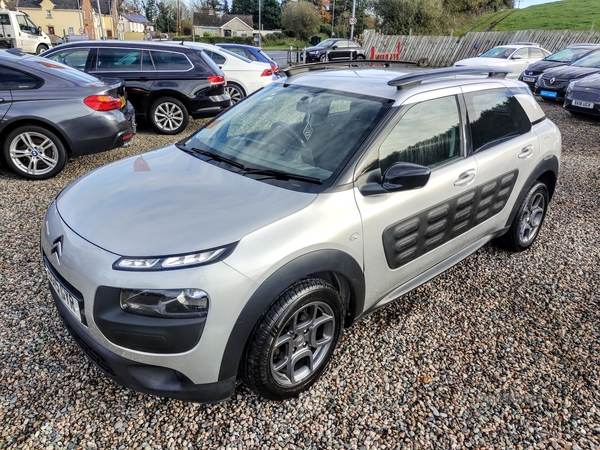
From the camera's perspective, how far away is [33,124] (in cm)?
531

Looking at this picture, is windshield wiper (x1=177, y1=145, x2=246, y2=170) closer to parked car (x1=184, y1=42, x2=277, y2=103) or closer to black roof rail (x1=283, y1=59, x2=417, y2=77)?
black roof rail (x1=283, y1=59, x2=417, y2=77)

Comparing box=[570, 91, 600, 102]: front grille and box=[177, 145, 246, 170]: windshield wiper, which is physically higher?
box=[177, 145, 246, 170]: windshield wiper

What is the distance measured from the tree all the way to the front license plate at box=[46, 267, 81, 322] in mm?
66118

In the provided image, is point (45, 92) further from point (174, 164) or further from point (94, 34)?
point (94, 34)

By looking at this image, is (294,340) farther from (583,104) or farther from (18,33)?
(18,33)

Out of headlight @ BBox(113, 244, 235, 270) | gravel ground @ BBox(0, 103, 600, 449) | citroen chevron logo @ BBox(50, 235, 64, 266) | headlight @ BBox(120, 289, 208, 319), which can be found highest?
headlight @ BBox(113, 244, 235, 270)

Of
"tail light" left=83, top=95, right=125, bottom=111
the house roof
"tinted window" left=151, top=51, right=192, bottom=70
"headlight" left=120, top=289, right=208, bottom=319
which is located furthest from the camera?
the house roof

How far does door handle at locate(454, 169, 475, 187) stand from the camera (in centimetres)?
295

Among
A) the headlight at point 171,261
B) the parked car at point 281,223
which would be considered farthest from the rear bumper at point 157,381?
the headlight at point 171,261

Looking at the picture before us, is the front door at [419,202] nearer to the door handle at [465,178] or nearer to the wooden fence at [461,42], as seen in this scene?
the door handle at [465,178]

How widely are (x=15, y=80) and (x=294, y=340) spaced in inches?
200

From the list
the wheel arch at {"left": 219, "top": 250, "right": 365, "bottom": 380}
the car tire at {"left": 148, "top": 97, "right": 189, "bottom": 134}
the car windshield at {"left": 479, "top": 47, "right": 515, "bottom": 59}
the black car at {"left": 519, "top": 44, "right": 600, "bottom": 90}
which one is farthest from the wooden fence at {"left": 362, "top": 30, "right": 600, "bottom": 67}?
the wheel arch at {"left": 219, "top": 250, "right": 365, "bottom": 380}

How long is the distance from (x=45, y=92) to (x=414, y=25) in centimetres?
3188

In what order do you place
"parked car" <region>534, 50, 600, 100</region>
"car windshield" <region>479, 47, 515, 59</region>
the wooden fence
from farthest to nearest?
the wooden fence, "car windshield" <region>479, 47, 515, 59</region>, "parked car" <region>534, 50, 600, 100</region>
